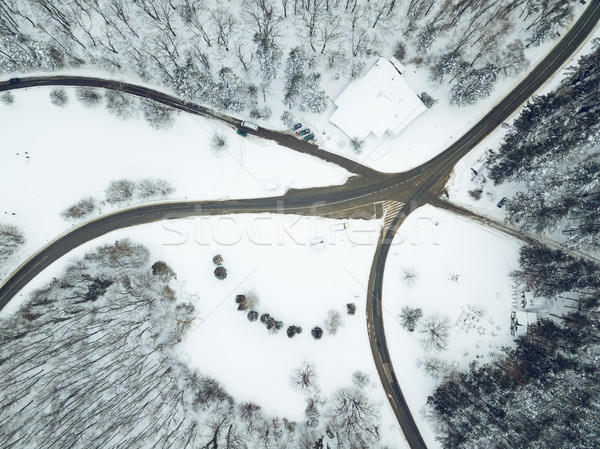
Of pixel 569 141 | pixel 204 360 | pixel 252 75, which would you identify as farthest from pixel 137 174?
pixel 569 141

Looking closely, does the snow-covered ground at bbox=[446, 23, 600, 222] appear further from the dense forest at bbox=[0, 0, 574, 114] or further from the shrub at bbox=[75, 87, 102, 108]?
the shrub at bbox=[75, 87, 102, 108]

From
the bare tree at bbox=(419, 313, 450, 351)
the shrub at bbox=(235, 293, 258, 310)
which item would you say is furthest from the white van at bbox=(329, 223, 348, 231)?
the bare tree at bbox=(419, 313, 450, 351)

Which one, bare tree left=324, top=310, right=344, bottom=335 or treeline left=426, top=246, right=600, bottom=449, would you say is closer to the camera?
treeline left=426, top=246, right=600, bottom=449

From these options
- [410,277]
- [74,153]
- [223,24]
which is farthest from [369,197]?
[74,153]

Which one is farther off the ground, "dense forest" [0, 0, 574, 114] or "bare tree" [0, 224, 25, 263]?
"dense forest" [0, 0, 574, 114]

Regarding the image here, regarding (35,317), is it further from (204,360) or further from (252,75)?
(252,75)

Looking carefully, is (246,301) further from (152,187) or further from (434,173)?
(434,173)
